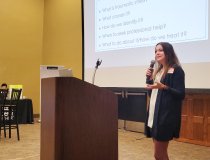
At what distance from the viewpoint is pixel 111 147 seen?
1.78 metres

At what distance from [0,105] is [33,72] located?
341 centimetres

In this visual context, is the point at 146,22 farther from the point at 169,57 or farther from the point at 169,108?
the point at 169,108

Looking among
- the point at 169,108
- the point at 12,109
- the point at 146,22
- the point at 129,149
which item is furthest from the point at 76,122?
the point at 12,109

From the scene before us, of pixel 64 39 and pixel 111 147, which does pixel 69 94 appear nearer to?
pixel 111 147

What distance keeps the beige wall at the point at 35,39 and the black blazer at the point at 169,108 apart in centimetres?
546

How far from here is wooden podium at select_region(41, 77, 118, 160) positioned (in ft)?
4.98

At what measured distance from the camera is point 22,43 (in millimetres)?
8297

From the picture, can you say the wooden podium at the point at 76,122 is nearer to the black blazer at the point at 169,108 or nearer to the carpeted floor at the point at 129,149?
the black blazer at the point at 169,108

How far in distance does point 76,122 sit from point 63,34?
6660mm

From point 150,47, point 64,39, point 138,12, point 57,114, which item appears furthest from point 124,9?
point 64,39

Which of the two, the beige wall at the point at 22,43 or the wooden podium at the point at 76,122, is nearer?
the wooden podium at the point at 76,122

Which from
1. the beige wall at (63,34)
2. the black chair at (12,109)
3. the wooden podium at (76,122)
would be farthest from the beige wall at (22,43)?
the wooden podium at (76,122)

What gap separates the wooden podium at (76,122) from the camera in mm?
1519

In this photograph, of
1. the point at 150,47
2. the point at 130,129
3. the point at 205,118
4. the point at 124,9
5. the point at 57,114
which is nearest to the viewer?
the point at 57,114
